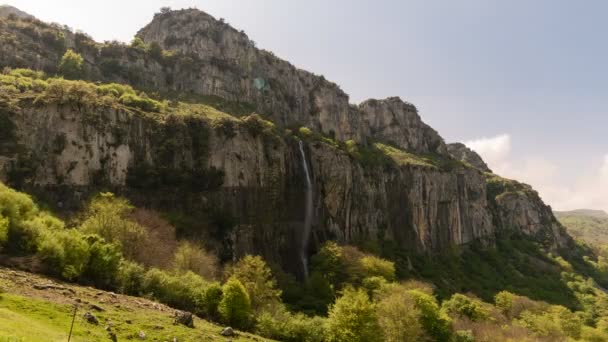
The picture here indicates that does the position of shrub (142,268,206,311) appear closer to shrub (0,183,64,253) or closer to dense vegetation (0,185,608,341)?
dense vegetation (0,185,608,341)

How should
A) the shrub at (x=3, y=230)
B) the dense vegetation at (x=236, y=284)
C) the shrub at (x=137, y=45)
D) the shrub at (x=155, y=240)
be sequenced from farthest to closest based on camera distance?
1. the shrub at (x=137, y=45)
2. the shrub at (x=155, y=240)
3. the dense vegetation at (x=236, y=284)
4. the shrub at (x=3, y=230)

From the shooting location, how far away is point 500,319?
2386 inches

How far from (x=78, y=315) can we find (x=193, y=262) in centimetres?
1845

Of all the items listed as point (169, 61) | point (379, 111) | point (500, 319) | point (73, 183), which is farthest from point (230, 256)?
point (379, 111)

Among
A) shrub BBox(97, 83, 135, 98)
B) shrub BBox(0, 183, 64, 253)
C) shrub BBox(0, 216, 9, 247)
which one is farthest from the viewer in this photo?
shrub BBox(97, 83, 135, 98)

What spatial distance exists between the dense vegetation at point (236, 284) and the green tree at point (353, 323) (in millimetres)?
77

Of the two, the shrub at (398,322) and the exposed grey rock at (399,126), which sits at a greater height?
the exposed grey rock at (399,126)

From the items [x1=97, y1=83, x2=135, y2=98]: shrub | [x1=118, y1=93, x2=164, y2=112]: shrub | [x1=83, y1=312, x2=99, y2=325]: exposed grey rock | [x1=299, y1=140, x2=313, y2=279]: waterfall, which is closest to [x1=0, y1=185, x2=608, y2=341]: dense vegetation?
[x1=83, y1=312, x2=99, y2=325]: exposed grey rock

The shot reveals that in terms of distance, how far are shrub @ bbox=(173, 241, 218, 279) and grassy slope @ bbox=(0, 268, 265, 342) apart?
30.2 feet

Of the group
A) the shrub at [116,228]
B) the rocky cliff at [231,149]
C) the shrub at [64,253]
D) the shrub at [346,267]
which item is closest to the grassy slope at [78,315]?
the shrub at [64,253]

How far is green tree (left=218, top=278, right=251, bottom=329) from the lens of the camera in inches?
1278

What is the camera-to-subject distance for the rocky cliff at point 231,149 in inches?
2179

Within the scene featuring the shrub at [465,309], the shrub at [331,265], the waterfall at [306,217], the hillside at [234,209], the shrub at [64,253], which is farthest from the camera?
the waterfall at [306,217]

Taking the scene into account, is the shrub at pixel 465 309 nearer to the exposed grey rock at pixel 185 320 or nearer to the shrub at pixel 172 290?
the shrub at pixel 172 290
